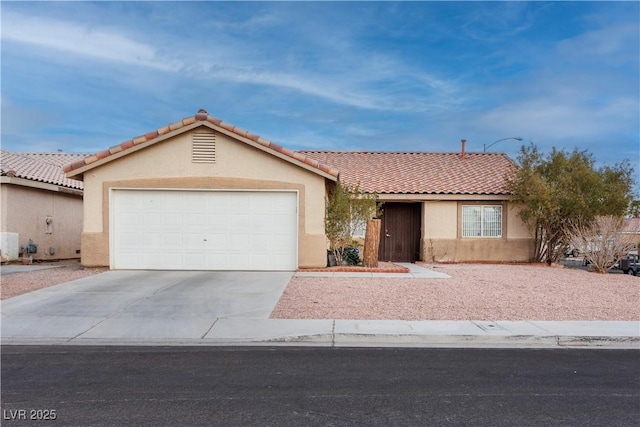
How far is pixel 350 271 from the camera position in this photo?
16047 mm

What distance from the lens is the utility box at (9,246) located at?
18219mm

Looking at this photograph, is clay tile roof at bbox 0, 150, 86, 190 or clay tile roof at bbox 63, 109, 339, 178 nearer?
clay tile roof at bbox 63, 109, 339, 178

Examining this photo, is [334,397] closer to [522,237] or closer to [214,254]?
[214,254]

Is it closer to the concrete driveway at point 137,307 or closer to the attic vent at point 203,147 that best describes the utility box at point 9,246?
the concrete driveway at point 137,307

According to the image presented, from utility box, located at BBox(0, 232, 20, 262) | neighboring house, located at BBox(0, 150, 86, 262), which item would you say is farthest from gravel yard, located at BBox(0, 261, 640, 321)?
neighboring house, located at BBox(0, 150, 86, 262)

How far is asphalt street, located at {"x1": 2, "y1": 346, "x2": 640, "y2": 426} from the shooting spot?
203 inches

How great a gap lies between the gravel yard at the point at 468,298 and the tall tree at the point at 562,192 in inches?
124

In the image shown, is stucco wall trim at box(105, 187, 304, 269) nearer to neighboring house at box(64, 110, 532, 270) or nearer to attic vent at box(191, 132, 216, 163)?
neighboring house at box(64, 110, 532, 270)

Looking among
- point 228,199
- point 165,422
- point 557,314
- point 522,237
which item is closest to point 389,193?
point 522,237

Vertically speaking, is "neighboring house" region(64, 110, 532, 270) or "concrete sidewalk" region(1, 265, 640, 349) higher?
"neighboring house" region(64, 110, 532, 270)

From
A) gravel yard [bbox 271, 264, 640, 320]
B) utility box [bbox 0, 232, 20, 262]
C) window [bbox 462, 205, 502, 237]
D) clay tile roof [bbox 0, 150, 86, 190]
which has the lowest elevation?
gravel yard [bbox 271, 264, 640, 320]

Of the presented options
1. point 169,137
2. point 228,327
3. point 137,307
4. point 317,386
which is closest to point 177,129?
point 169,137

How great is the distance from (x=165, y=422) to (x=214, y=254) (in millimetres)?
11384

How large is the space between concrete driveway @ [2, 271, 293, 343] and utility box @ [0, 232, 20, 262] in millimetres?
5996
